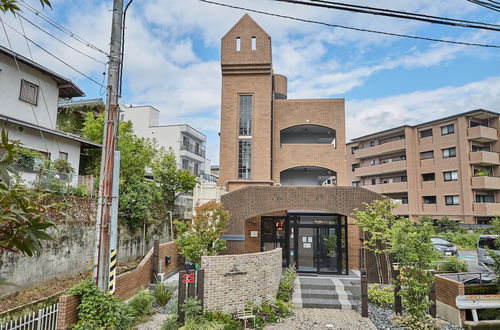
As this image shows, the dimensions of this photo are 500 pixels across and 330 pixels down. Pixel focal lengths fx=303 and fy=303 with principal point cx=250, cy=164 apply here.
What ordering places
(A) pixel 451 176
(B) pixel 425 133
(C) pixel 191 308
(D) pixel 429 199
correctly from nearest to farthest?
(C) pixel 191 308 < (A) pixel 451 176 < (D) pixel 429 199 < (B) pixel 425 133

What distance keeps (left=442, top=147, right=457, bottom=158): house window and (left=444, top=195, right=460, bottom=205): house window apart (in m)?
4.00

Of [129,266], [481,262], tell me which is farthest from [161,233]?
[481,262]

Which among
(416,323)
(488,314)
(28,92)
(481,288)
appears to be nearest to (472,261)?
(481,288)

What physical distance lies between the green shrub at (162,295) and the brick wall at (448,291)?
371 inches

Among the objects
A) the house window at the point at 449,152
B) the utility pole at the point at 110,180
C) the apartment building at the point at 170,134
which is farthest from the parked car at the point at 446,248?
the apartment building at the point at 170,134

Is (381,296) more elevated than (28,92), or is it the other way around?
(28,92)

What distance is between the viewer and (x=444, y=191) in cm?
3000

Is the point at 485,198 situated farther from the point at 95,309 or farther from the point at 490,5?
the point at 95,309

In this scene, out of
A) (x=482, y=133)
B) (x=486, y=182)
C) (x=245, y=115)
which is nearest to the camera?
(x=245, y=115)

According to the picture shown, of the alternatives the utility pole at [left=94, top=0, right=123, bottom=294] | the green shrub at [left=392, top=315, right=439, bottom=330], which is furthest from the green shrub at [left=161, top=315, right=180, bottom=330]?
the green shrub at [left=392, top=315, right=439, bottom=330]

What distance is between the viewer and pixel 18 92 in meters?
14.4

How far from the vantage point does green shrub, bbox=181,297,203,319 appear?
8697 mm

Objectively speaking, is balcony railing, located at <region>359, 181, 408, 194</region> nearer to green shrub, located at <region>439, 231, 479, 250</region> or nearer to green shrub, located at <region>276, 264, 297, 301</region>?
green shrub, located at <region>439, 231, 479, 250</region>

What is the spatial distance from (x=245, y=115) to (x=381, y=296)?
13491mm
